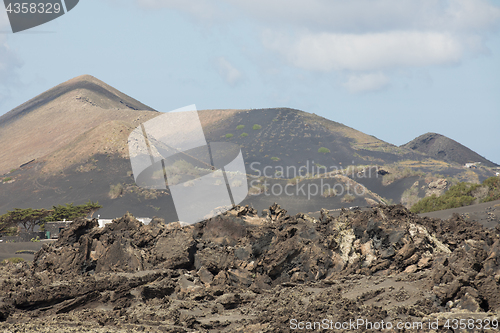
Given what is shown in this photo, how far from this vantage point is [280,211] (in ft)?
84.7

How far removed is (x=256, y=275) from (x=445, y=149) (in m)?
131

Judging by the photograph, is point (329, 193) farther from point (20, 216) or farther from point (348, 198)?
point (20, 216)

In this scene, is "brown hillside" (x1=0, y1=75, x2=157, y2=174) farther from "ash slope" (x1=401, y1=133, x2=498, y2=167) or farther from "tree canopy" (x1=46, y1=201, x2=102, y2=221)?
"ash slope" (x1=401, y1=133, x2=498, y2=167)

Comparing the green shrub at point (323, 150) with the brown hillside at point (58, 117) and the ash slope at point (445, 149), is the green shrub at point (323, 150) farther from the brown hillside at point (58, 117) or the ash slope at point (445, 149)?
the brown hillside at point (58, 117)

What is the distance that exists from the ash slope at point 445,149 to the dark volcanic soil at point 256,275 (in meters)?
118

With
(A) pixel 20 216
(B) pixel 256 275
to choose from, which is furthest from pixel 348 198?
(B) pixel 256 275

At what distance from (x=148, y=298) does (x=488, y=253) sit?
35.1ft

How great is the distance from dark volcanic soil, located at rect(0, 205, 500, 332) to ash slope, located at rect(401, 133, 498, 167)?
386 ft

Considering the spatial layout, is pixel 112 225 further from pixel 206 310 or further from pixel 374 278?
pixel 374 278

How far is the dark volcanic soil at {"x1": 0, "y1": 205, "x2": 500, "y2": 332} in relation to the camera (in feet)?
37.0

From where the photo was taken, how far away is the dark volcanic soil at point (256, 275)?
11281mm

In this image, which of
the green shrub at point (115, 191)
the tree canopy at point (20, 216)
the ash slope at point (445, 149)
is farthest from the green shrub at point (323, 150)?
the tree canopy at point (20, 216)

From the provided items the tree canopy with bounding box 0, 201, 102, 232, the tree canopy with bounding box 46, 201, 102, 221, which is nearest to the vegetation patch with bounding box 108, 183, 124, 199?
the tree canopy with bounding box 0, 201, 102, 232

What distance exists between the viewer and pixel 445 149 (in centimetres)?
13700
